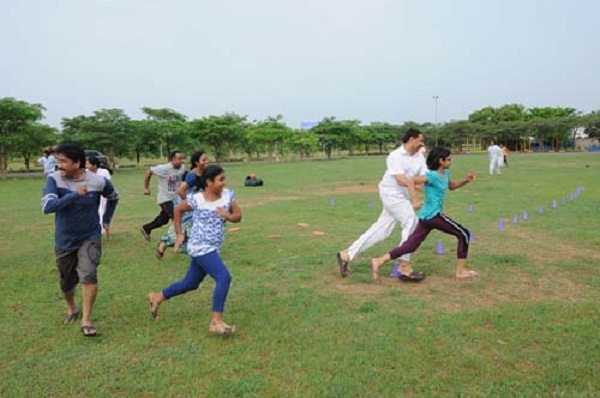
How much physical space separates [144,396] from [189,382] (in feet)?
1.03

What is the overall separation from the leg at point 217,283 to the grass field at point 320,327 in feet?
0.41

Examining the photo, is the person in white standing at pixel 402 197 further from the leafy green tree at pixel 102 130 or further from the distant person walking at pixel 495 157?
the leafy green tree at pixel 102 130

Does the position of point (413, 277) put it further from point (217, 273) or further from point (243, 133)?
point (243, 133)

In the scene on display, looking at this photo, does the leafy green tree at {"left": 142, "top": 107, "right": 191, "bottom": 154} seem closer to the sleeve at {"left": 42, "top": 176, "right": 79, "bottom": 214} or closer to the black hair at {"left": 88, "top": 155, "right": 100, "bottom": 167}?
the black hair at {"left": 88, "top": 155, "right": 100, "bottom": 167}

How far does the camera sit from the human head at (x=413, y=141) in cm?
578

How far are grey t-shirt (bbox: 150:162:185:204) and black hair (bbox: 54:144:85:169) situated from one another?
3.65 metres

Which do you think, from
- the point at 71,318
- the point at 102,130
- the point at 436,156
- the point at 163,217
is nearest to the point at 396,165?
the point at 436,156

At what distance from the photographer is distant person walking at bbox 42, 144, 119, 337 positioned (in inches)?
170

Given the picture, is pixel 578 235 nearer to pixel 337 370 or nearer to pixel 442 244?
pixel 442 244

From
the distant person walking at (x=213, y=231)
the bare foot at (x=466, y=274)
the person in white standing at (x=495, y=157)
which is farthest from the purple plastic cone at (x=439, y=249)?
the person in white standing at (x=495, y=157)

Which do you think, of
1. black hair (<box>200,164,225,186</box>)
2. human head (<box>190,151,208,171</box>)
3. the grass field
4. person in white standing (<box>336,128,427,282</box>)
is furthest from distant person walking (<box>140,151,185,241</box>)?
black hair (<box>200,164,225,186</box>)

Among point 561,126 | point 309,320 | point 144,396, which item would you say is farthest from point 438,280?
point 561,126

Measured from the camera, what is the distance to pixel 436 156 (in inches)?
230

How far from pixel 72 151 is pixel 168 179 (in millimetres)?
3826
